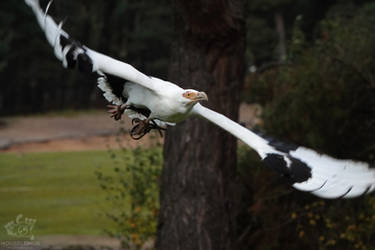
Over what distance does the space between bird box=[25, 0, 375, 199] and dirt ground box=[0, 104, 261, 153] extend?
16.0m

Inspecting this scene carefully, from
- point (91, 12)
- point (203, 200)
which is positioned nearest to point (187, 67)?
point (203, 200)

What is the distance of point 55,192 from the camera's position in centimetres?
1504

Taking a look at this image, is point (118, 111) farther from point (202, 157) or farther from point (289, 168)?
point (202, 157)

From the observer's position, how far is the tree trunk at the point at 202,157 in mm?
6445

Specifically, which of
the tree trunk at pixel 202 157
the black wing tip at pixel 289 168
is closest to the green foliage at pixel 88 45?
the tree trunk at pixel 202 157

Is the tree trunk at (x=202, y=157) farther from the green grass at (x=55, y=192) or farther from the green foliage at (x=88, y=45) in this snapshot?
the green foliage at (x=88, y=45)

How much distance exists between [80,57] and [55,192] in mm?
11309

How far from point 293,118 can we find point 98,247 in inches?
128

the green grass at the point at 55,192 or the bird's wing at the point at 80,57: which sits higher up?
the bird's wing at the point at 80,57

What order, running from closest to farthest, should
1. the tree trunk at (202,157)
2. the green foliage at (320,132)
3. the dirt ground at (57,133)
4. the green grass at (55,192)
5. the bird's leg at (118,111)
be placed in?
the bird's leg at (118,111)
the tree trunk at (202,157)
the green foliage at (320,132)
the green grass at (55,192)
the dirt ground at (57,133)
